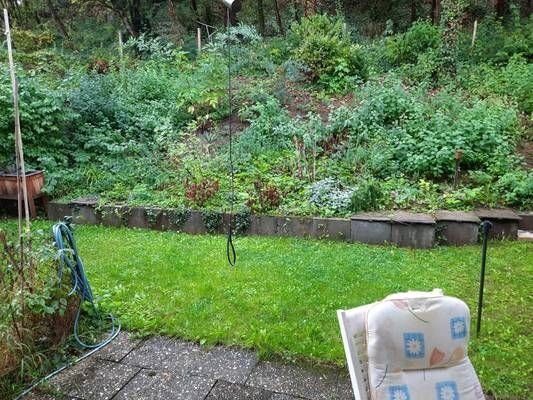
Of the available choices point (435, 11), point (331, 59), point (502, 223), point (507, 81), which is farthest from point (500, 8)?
point (502, 223)

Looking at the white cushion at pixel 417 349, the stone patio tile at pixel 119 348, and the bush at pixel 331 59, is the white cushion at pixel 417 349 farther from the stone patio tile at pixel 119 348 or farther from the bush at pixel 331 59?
the bush at pixel 331 59

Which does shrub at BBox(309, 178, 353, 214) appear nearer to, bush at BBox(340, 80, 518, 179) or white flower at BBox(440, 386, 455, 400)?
bush at BBox(340, 80, 518, 179)

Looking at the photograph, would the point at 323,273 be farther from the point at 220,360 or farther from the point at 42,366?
the point at 42,366

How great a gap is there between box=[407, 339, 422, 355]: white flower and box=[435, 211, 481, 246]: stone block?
282 cm

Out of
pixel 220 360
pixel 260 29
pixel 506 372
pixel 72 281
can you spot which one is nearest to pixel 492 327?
pixel 506 372

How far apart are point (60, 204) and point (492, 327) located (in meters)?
4.66

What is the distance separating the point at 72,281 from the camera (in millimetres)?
3154

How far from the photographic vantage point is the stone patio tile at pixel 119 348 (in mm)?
3002

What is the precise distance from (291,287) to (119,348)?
53.7 inches

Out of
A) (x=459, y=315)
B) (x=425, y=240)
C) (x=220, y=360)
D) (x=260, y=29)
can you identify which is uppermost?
(x=260, y=29)

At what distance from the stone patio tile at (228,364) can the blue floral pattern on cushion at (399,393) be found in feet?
3.32

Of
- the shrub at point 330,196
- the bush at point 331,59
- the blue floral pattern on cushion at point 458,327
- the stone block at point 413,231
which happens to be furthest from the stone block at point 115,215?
the bush at point 331,59

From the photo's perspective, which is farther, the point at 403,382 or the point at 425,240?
the point at 425,240

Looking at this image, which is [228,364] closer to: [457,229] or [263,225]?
[263,225]
